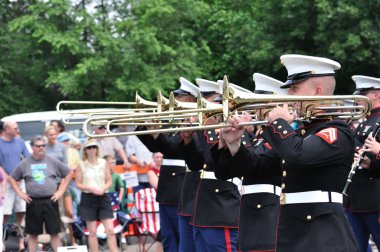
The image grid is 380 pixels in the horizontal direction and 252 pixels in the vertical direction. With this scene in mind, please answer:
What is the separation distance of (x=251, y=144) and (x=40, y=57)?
20041mm

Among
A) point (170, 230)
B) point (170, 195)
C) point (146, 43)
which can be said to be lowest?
point (170, 230)

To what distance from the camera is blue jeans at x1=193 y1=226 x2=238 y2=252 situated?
297 inches

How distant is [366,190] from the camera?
8305mm

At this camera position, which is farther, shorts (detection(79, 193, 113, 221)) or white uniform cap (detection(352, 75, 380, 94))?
shorts (detection(79, 193, 113, 221))

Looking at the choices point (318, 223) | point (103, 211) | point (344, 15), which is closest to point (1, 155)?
point (103, 211)

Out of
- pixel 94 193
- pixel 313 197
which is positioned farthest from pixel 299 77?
pixel 94 193

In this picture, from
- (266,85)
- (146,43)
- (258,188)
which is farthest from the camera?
(146,43)

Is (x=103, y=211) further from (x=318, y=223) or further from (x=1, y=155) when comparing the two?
(x=318, y=223)

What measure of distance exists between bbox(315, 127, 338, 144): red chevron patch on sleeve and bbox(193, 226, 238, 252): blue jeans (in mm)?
2374

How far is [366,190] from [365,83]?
3.20 feet

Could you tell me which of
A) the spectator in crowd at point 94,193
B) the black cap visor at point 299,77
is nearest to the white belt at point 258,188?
the black cap visor at point 299,77

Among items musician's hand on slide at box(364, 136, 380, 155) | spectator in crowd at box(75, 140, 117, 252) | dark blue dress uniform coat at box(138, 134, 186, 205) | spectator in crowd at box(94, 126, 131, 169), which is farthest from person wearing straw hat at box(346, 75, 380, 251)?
spectator in crowd at box(94, 126, 131, 169)

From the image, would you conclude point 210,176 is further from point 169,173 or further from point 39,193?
point 39,193

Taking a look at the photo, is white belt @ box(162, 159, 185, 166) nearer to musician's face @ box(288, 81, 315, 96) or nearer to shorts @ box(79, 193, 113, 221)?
shorts @ box(79, 193, 113, 221)
